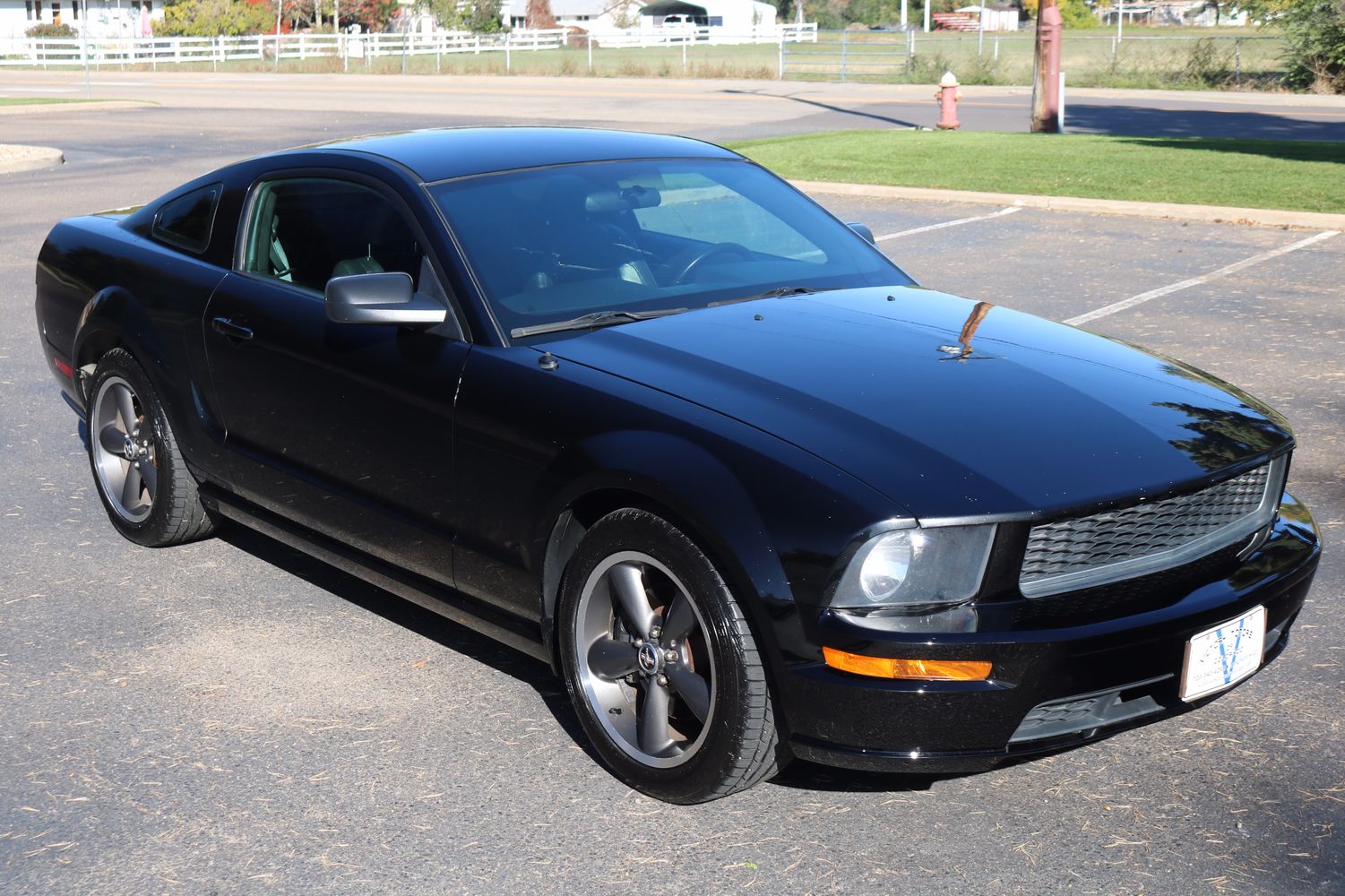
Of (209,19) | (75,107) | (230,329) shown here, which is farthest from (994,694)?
(209,19)

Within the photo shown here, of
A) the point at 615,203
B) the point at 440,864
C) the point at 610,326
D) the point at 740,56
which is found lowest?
the point at 440,864

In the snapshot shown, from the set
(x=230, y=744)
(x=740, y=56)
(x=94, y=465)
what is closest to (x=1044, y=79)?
(x=94, y=465)

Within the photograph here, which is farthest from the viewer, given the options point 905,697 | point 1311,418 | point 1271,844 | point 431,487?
point 1311,418

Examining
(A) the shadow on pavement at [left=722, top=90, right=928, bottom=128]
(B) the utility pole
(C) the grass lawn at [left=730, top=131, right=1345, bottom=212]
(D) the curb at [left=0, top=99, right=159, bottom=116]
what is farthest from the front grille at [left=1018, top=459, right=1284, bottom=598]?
(D) the curb at [left=0, top=99, right=159, bottom=116]

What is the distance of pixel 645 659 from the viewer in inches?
150

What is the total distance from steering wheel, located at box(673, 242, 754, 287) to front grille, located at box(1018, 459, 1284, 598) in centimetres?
167

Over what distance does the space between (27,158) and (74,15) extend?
70242 mm

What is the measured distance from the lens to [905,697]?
333 centimetres

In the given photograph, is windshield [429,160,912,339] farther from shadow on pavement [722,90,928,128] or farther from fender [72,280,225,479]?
shadow on pavement [722,90,928,128]

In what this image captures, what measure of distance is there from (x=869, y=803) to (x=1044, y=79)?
21.1m

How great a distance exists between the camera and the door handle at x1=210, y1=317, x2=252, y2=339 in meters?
5.07

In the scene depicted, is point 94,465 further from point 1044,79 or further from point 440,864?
point 1044,79

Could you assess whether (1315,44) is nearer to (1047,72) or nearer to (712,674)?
(1047,72)

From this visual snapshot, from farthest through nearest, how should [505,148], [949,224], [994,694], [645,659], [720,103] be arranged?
[720,103], [949,224], [505,148], [645,659], [994,694]
